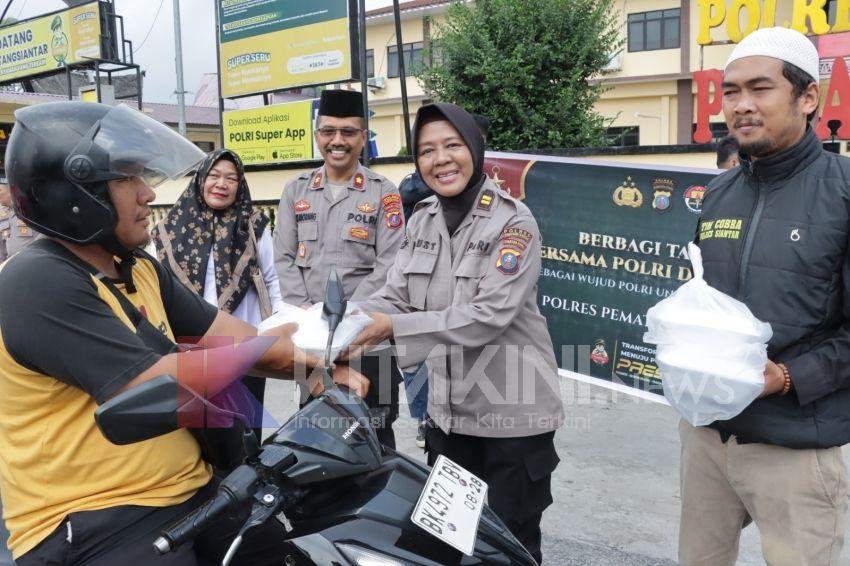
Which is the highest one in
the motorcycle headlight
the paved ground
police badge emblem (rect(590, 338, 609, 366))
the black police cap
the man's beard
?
the black police cap

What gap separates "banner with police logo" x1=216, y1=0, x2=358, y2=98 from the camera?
899cm

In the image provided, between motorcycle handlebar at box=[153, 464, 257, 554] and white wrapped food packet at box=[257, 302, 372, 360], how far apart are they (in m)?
0.45

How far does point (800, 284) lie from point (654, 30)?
24.8 metres

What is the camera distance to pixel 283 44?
9742 millimetres

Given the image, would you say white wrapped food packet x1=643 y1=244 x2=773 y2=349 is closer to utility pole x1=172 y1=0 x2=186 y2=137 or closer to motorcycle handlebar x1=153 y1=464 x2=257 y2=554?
motorcycle handlebar x1=153 y1=464 x2=257 y2=554

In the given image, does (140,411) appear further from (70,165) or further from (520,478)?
(520,478)

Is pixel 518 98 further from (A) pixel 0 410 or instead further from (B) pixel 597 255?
(A) pixel 0 410

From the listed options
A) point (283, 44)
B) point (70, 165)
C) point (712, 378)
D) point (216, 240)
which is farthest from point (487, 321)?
point (283, 44)

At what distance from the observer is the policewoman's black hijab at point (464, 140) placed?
7.62 ft

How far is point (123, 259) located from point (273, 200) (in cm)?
768

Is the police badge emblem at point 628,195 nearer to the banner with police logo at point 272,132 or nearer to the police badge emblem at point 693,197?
the police badge emblem at point 693,197

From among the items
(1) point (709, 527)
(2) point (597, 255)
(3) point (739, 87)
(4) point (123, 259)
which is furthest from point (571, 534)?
(4) point (123, 259)

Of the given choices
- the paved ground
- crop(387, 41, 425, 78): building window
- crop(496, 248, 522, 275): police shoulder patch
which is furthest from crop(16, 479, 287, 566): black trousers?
crop(387, 41, 425, 78): building window

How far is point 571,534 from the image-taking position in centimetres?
333
